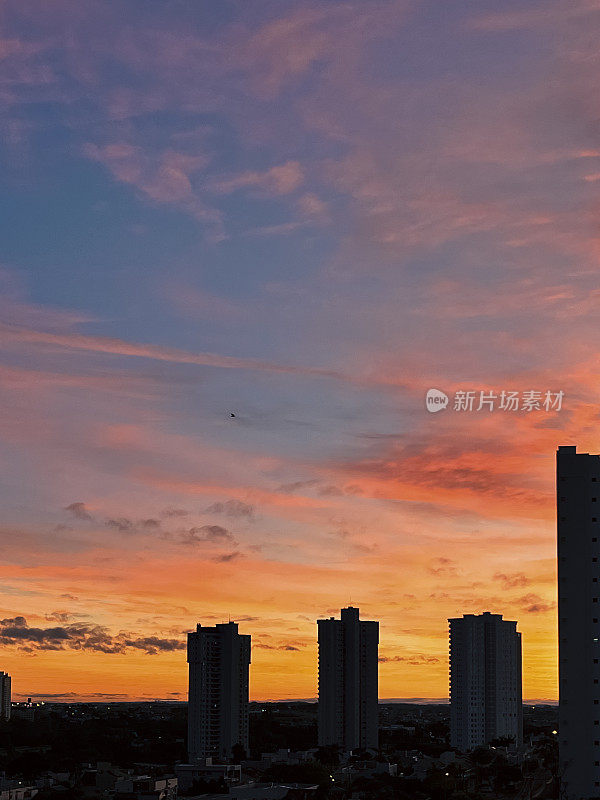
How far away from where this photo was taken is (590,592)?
102625 mm

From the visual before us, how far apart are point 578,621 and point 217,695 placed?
347 ft

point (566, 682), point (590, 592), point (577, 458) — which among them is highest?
point (577, 458)

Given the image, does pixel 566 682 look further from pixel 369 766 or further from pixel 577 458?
pixel 369 766

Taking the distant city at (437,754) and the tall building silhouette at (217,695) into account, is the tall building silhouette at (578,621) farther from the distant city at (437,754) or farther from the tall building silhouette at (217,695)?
the tall building silhouette at (217,695)

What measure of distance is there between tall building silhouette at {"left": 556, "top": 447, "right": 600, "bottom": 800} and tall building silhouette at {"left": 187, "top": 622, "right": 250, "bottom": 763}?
10101 cm

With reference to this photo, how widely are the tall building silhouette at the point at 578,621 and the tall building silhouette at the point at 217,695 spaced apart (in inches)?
3977

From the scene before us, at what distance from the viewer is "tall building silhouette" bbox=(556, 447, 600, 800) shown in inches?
3920

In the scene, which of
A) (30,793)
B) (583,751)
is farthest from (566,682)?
(30,793)

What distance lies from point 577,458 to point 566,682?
19.6m

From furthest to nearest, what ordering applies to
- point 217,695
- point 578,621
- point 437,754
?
point 437,754
point 217,695
point 578,621

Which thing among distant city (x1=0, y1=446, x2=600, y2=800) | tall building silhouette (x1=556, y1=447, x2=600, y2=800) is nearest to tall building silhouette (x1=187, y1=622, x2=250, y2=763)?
distant city (x1=0, y1=446, x2=600, y2=800)

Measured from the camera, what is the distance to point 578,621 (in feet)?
336

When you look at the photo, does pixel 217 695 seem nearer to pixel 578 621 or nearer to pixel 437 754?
pixel 437 754

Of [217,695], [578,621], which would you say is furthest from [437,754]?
[578,621]
